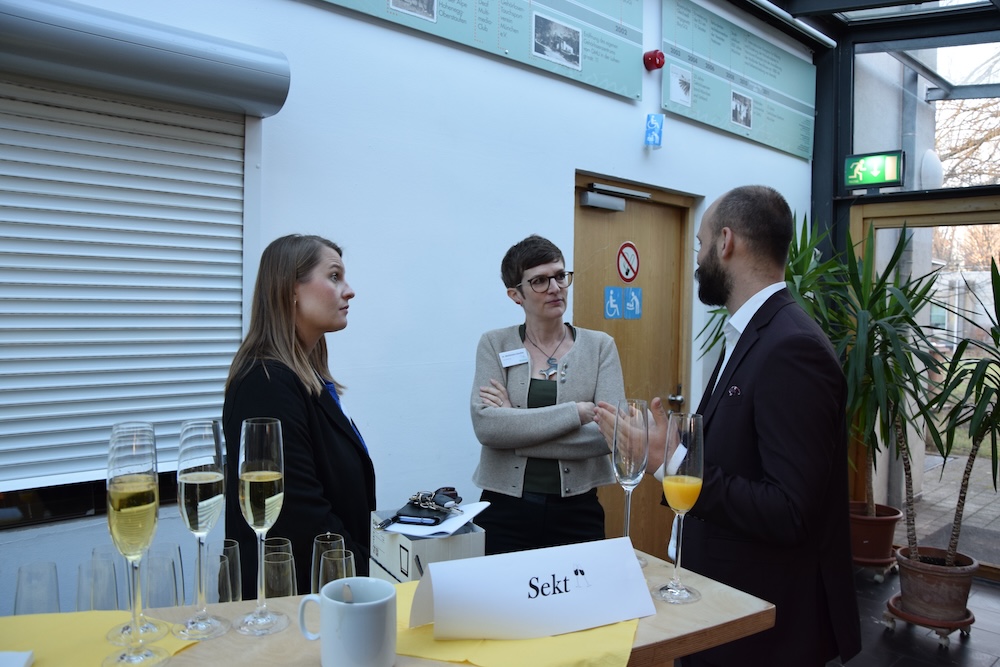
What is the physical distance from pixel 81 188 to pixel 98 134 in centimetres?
17

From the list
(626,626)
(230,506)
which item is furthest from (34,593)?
(626,626)

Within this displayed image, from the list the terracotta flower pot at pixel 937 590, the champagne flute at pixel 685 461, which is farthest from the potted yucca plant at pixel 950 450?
the champagne flute at pixel 685 461

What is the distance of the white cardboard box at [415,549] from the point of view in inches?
62.2

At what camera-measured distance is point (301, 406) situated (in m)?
1.62

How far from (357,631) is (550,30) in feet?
10.2

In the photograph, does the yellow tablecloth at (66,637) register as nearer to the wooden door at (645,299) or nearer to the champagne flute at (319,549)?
the champagne flute at (319,549)

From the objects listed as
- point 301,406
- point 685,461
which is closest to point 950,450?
point 685,461

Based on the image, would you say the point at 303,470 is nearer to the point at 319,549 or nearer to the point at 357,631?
the point at 319,549

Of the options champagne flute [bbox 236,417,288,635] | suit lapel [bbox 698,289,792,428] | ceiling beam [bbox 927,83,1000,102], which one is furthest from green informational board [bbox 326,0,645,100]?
ceiling beam [bbox 927,83,1000,102]

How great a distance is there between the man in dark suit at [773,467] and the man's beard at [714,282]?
0.04m

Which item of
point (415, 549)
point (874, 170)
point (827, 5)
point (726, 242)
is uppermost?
point (827, 5)

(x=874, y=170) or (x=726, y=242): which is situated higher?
(x=874, y=170)

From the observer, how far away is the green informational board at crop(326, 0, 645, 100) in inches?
112

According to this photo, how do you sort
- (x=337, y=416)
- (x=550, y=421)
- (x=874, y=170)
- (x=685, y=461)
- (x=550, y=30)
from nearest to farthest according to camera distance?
(x=685, y=461) → (x=337, y=416) → (x=550, y=421) → (x=550, y=30) → (x=874, y=170)
